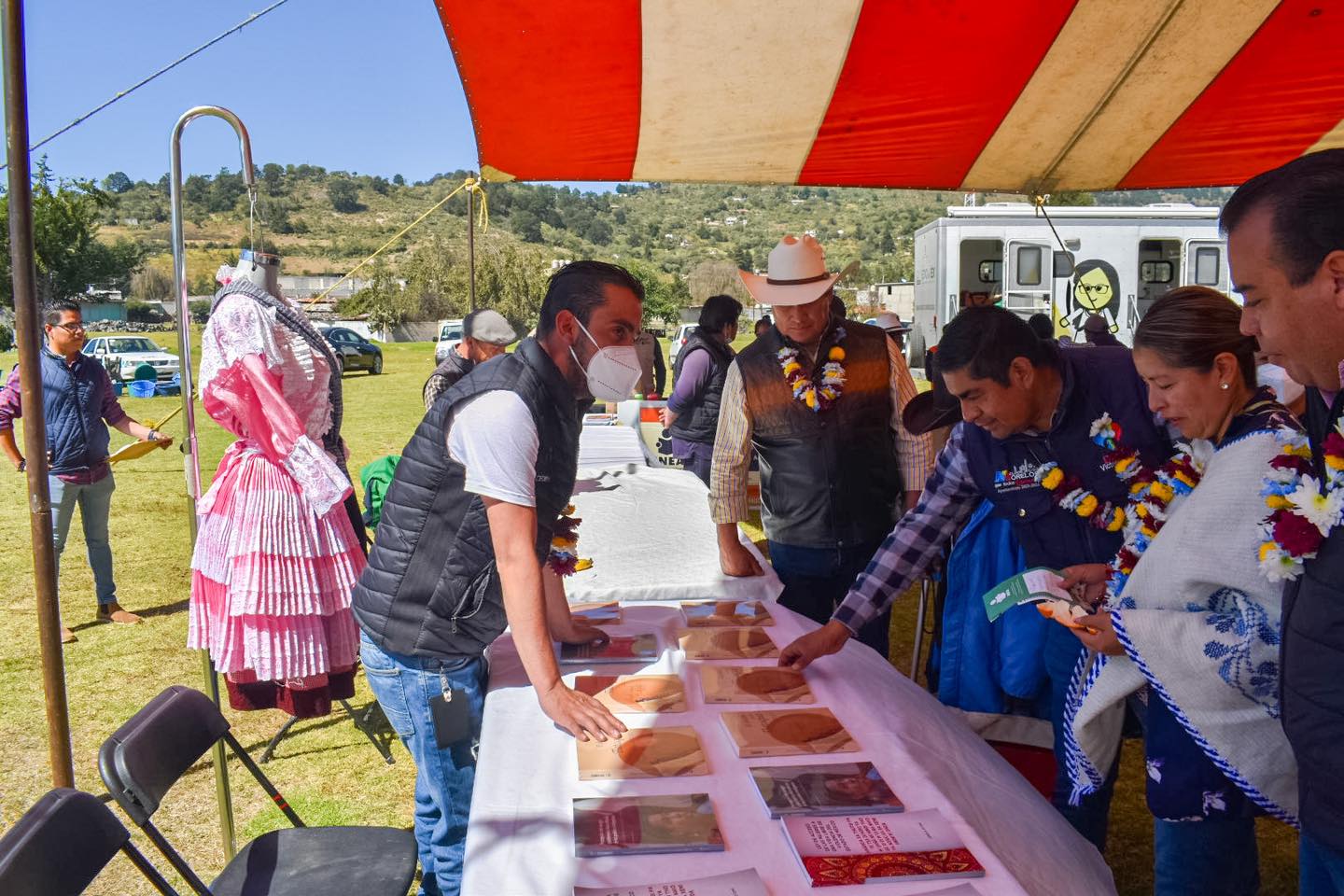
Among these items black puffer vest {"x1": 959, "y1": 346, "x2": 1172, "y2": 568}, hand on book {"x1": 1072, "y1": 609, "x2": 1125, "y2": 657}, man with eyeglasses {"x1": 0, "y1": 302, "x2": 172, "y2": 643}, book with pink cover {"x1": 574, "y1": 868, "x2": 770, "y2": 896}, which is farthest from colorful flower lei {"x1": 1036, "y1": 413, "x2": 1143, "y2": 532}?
man with eyeglasses {"x1": 0, "y1": 302, "x2": 172, "y2": 643}

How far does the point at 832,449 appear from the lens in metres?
2.63

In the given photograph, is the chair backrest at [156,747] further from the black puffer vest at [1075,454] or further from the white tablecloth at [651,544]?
the black puffer vest at [1075,454]

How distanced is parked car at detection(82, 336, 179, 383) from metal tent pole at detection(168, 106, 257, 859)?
15.2 meters

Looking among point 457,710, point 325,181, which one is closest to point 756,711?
point 457,710

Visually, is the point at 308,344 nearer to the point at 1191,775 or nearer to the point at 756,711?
the point at 756,711

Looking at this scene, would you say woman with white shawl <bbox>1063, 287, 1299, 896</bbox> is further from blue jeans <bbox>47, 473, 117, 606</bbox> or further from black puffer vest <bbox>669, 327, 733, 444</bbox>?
blue jeans <bbox>47, 473, 117, 606</bbox>

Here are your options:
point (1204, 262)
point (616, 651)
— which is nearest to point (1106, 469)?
point (616, 651)

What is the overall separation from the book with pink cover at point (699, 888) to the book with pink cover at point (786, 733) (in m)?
0.33

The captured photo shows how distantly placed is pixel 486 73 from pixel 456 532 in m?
1.58

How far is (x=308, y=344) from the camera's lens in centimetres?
281

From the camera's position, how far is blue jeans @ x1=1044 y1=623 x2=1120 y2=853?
1.87m

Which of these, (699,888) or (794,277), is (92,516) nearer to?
(794,277)

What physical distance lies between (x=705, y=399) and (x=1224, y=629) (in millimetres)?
3789

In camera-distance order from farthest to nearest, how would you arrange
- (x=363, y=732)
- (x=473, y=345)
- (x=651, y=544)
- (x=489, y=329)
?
(x=473, y=345)
(x=489, y=329)
(x=363, y=732)
(x=651, y=544)
